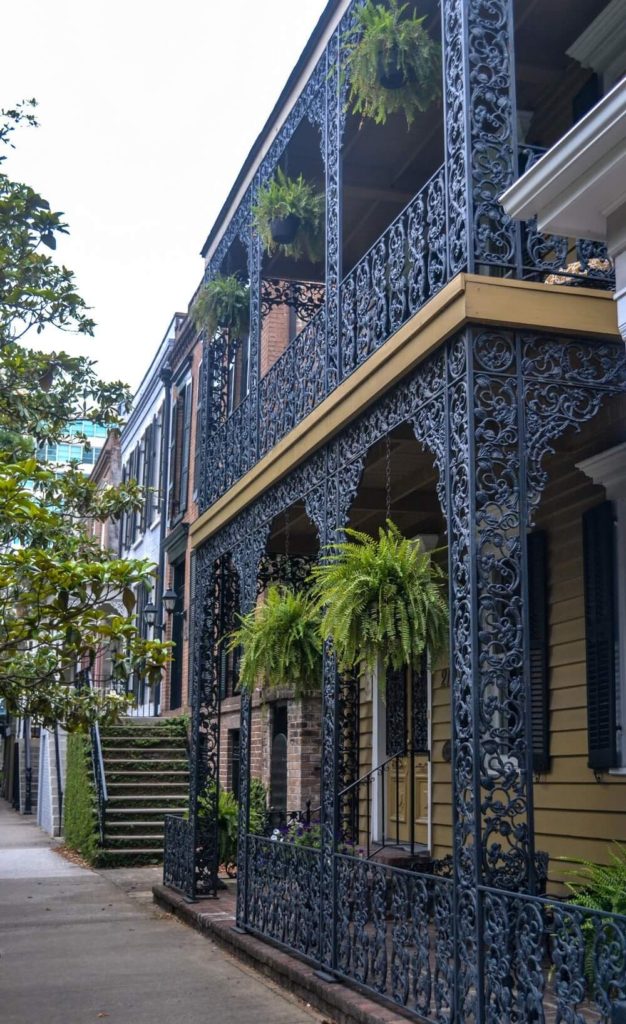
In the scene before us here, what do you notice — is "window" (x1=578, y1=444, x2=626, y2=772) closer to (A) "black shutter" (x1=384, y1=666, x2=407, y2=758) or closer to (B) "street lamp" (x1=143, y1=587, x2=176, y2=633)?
(A) "black shutter" (x1=384, y1=666, x2=407, y2=758)

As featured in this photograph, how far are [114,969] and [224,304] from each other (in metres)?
6.06

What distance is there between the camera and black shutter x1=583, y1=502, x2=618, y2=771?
7500mm

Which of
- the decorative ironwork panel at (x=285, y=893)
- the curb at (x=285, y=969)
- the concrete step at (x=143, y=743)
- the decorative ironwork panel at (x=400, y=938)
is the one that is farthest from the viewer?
the concrete step at (x=143, y=743)

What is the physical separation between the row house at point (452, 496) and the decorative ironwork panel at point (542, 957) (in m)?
0.01

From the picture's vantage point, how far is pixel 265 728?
1451 cm

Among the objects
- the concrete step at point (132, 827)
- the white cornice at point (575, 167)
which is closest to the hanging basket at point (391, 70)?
the white cornice at point (575, 167)

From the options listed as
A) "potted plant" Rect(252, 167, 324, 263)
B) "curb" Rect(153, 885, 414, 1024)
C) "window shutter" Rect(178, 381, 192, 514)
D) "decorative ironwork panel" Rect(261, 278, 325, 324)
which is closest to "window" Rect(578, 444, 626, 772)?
"curb" Rect(153, 885, 414, 1024)

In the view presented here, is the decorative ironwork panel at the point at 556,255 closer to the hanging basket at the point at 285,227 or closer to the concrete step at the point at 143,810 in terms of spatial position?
the hanging basket at the point at 285,227

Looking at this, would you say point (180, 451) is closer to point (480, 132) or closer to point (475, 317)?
point (480, 132)

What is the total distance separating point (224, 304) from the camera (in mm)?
11336

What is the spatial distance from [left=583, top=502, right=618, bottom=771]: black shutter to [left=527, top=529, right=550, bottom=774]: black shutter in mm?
754

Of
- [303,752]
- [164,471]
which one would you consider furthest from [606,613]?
[164,471]

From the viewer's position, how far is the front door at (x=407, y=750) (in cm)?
1112

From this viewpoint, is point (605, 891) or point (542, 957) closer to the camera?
point (542, 957)
